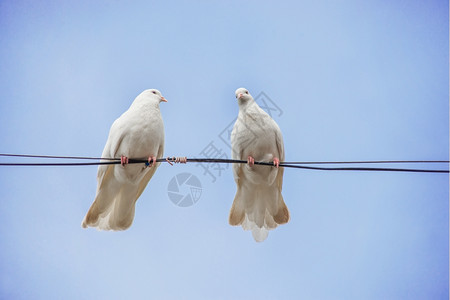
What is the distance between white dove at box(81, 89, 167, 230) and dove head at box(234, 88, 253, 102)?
51.1 inches

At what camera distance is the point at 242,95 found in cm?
661

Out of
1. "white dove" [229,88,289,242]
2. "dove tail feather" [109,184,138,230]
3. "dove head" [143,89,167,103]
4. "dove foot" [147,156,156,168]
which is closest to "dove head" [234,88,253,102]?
"white dove" [229,88,289,242]

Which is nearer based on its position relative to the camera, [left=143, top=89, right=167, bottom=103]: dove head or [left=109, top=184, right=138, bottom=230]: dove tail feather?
[left=109, top=184, right=138, bottom=230]: dove tail feather

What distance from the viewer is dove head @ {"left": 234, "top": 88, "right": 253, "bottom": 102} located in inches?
260

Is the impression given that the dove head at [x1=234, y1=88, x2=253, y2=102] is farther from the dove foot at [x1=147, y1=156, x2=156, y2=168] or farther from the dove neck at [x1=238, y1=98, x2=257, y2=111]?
the dove foot at [x1=147, y1=156, x2=156, y2=168]

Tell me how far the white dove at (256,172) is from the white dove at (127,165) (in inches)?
51.1

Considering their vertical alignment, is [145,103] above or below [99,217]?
above

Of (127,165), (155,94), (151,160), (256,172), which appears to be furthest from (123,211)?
(256,172)

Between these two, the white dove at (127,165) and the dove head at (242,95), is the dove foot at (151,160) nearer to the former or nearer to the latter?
the white dove at (127,165)

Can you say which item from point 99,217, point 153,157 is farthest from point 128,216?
point 153,157

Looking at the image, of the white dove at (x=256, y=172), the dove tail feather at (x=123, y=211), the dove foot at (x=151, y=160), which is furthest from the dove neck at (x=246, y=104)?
the dove tail feather at (x=123, y=211)

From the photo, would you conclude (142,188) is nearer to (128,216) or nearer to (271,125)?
(128,216)

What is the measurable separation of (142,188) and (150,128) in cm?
112

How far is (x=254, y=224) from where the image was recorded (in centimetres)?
676
